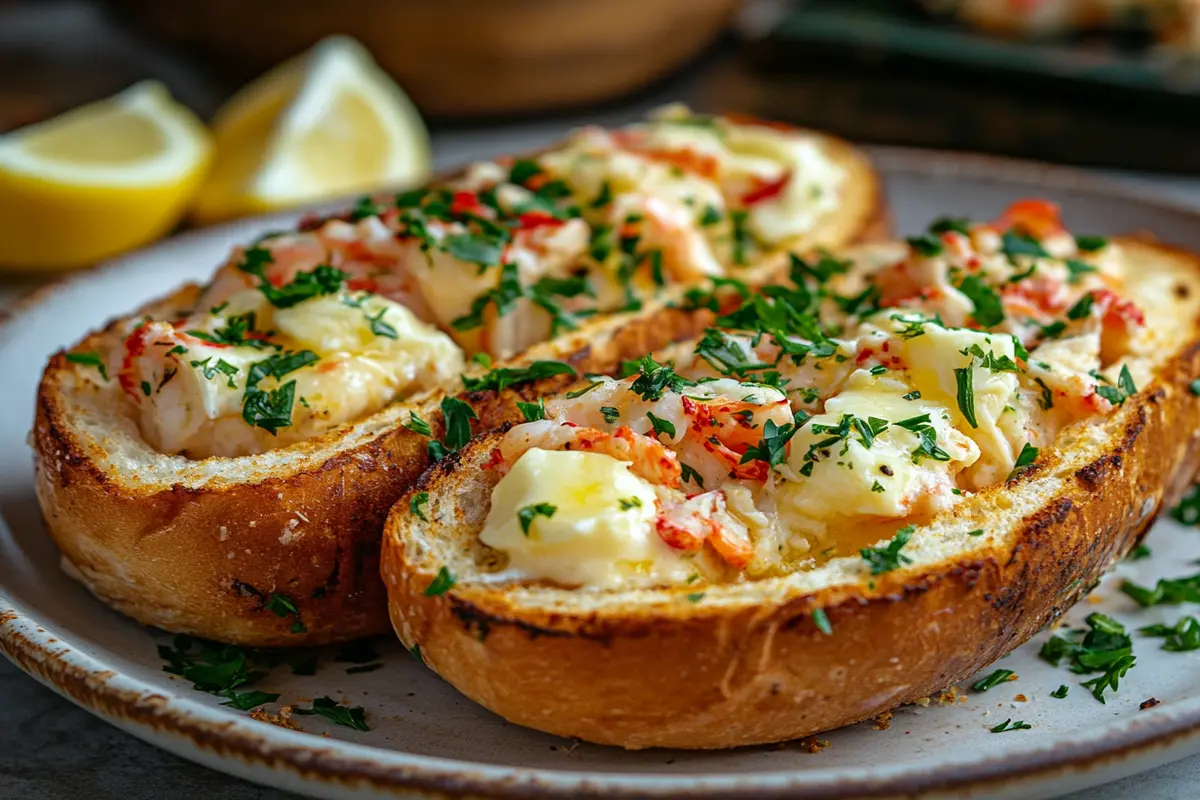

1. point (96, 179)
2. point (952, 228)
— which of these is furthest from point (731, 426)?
point (96, 179)

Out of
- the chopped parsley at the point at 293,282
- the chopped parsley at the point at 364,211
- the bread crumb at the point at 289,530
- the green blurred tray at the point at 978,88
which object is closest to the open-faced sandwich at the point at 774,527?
the bread crumb at the point at 289,530

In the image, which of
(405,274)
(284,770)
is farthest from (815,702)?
(405,274)

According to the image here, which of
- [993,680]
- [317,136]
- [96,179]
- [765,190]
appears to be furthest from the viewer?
[317,136]

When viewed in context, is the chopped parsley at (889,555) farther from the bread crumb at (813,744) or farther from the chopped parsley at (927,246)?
the chopped parsley at (927,246)

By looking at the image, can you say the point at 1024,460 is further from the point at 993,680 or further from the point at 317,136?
the point at 317,136

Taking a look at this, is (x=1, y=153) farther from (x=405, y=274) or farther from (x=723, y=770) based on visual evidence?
(x=723, y=770)

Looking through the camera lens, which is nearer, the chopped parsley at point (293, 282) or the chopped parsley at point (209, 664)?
the chopped parsley at point (209, 664)
